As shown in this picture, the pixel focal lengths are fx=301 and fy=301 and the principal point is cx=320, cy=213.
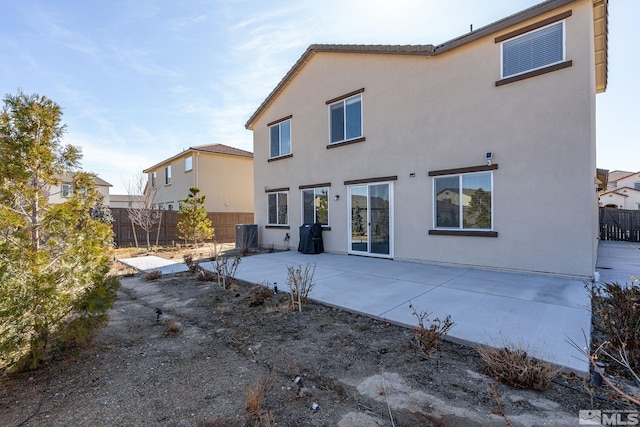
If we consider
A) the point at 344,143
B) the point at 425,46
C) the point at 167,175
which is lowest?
the point at 344,143

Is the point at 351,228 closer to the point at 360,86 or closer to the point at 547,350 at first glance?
the point at 360,86

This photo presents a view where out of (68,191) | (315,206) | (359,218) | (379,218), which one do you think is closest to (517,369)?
(68,191)

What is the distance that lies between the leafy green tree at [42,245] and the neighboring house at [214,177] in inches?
672

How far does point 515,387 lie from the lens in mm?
2805

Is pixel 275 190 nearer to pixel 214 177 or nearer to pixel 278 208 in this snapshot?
pixel 278 208

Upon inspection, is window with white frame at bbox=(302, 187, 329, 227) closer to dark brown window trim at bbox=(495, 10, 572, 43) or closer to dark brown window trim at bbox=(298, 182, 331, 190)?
dark brown window trim at bbox=(298, 182, 331, 190)

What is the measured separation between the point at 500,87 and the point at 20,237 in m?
9.33

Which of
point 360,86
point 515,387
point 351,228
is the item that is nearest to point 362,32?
point 360,86

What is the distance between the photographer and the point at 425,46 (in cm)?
843

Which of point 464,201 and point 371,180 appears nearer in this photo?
point 464,201

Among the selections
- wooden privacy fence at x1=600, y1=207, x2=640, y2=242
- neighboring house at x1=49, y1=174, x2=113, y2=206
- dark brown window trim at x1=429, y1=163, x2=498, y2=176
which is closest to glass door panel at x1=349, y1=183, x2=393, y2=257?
dark brown window trim at x1=429, y1=163, x2=498, y2=176

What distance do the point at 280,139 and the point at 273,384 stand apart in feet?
38.9

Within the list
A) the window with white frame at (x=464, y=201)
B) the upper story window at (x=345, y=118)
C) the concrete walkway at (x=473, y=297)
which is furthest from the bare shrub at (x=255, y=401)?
the upper story window at (x=345, y=118)

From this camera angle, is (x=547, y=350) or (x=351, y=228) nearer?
(x=547, y=350)
